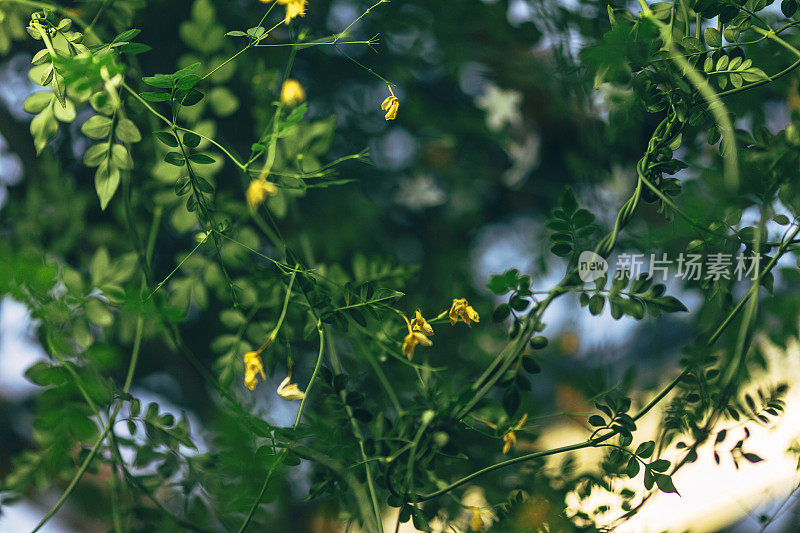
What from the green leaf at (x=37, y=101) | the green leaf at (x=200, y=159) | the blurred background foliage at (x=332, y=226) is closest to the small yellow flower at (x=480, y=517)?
the blurred background foliage at (x=332, y=226)

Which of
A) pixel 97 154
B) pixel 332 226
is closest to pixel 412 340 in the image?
pixel 97 154

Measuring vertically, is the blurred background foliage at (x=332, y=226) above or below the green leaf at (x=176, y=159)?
below

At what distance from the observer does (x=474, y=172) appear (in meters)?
0.87

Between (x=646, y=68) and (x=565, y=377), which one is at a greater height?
(x=646, y=68)

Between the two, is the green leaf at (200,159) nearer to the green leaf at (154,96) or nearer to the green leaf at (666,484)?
the green leaf at (154,96)

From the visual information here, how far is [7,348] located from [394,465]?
426mm

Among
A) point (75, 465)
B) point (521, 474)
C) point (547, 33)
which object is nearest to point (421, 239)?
point (547, 33)

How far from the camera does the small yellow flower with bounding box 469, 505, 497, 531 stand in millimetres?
324

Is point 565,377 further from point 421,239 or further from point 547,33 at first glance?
point 547,33

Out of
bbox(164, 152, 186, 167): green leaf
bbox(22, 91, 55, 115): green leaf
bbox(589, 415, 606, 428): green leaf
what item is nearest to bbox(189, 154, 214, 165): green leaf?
bbox(164, 152, 186, 167): green leaf

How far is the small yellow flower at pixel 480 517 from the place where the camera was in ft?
1.06

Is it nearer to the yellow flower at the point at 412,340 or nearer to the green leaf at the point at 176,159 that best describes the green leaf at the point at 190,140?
the green leaf at the point at 176,159

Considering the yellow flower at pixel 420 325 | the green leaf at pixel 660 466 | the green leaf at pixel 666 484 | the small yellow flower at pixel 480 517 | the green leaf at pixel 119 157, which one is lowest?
the small yellow flower at pixel 480 517

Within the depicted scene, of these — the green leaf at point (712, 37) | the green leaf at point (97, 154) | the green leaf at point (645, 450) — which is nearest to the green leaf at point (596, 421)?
the green leaf at point (645, 450)
